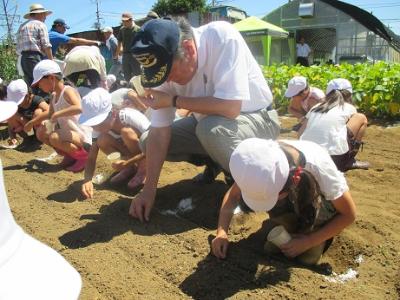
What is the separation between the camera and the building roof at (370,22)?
12.4 meters

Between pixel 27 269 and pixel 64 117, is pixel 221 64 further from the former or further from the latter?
pixel 64 117

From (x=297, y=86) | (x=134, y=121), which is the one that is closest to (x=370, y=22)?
(x=297, y=86)

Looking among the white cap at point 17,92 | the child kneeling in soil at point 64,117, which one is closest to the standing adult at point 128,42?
the white cap at point 17,92

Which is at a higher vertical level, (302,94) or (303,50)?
(303,50)

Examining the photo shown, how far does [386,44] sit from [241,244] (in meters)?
11.7

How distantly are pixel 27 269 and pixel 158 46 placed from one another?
1.66 m

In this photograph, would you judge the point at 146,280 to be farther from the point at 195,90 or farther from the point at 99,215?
the point at 195,90

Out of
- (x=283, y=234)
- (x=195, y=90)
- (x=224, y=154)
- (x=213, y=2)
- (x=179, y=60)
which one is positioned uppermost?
(x=213, y=2)

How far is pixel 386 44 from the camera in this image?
12383mm

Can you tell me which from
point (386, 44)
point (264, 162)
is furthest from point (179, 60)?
point (386, 44)

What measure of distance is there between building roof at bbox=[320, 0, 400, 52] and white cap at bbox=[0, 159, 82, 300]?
1293cm

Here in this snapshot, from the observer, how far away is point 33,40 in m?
5.86

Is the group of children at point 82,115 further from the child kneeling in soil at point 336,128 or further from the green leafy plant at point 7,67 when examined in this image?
the green leafy plant at point 7,67

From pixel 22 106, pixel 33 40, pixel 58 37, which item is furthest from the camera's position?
pixel 58 37
